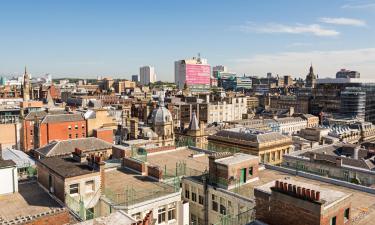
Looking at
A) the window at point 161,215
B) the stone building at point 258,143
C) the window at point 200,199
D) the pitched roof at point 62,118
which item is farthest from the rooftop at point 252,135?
the window at point 161,215

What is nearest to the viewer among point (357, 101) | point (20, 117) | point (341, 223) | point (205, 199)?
point (341, 223)

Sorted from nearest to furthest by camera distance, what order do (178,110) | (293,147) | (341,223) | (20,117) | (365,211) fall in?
(341,223)
(365,211)
(293,147)
(20,117)
(178,110)

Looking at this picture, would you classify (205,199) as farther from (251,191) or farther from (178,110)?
(178,110)

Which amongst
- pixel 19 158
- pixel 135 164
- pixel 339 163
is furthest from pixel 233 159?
pixel 19 158

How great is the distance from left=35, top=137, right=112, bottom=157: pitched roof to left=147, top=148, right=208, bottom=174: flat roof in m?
15.9

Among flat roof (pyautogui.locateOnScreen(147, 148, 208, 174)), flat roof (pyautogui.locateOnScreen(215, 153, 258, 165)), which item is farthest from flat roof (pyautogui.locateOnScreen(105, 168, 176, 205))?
flat roof (pyautogui.locateOnScreen(215, 153, 258, 165))

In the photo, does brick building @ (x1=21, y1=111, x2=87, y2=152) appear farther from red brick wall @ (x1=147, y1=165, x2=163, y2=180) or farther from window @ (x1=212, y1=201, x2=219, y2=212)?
window @ (x1=212, y1=201, x2=219, y2=212)

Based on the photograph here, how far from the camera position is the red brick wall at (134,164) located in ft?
113

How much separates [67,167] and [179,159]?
15.8 meters

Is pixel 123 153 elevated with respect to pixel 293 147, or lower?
elevated

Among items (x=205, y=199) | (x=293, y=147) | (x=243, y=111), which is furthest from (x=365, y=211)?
(x=243, y=111)

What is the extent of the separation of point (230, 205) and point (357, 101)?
5764 inches

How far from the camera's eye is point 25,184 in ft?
102

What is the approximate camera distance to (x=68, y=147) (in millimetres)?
54125
